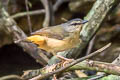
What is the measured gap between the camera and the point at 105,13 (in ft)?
7.80

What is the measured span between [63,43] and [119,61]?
46 centimetres

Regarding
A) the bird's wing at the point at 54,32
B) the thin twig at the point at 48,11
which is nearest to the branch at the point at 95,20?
the bird's wing at the point at 54,32

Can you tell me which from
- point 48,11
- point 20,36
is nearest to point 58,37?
point 20,36

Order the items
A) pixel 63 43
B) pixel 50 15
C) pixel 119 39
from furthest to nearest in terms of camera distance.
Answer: pixel 119 39 → pixel 50 15 → pixel 63 43

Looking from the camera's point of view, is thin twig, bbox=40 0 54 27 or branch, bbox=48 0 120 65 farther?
thin twig, bbox=40 0 54 27

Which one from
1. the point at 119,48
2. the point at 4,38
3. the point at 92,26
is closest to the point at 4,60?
the point at 4,38

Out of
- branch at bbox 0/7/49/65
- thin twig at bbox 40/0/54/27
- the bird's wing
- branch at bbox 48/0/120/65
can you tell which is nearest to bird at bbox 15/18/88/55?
the bird's wing

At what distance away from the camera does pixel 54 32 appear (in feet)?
7.19

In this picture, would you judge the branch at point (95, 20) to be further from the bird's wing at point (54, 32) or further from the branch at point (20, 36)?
the branch at point (20, 36)

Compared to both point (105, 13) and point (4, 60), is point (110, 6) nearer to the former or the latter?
point (105, 13)

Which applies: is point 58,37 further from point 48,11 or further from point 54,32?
point 48,11

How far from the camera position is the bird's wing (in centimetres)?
213

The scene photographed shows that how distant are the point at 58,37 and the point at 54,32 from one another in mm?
57

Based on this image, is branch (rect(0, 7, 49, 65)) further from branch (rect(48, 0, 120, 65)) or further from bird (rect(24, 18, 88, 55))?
bird (rect(24, 18, 88, 55))
